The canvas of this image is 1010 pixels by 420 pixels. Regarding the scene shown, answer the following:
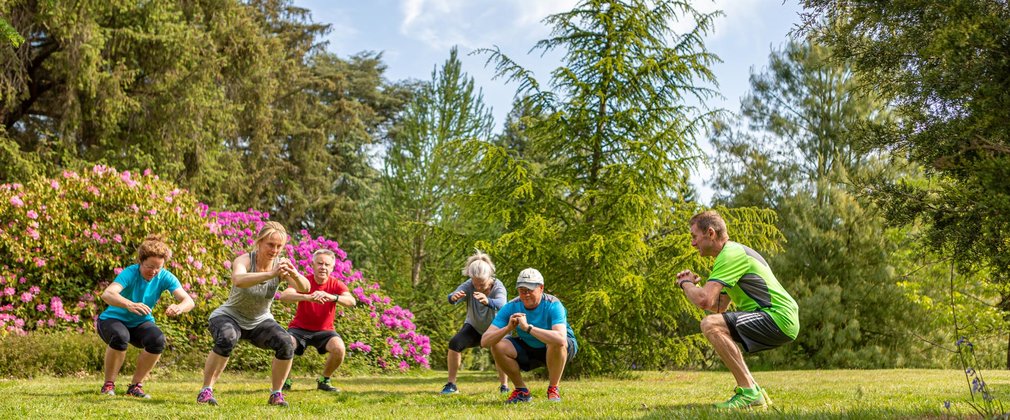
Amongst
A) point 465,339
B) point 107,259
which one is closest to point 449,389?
point 465,339

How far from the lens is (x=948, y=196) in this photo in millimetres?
6625

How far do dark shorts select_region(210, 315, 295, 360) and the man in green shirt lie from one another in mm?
3382

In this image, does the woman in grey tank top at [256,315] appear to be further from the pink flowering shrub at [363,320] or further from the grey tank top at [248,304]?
the pink flowering shrub at [363,320]

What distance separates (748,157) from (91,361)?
18745mm

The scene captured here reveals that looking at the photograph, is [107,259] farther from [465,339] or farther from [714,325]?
[714,325]

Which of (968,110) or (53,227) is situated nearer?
(968,110)

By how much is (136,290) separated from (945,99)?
22.9ft

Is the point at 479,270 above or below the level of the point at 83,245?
below

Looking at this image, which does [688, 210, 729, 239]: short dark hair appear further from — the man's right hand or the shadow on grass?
the man's right hand

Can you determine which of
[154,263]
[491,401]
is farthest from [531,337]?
[154,263]

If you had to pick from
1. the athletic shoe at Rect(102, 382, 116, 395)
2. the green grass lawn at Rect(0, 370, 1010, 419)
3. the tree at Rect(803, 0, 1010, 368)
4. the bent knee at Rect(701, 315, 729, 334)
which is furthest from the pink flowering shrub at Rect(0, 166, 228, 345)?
the tree at Rect(803, 0, 1010, 368)

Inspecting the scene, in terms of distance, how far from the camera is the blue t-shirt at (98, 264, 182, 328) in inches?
286

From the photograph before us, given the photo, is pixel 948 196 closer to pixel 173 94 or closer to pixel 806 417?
pixel 806 417

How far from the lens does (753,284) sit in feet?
19.5
